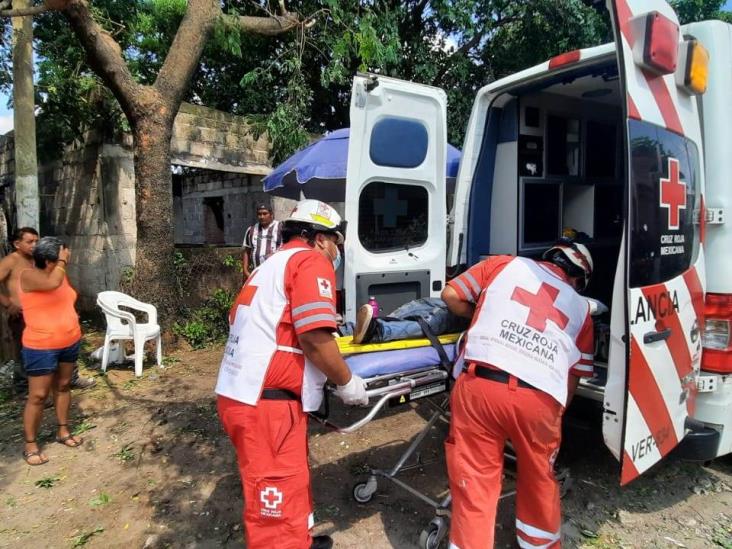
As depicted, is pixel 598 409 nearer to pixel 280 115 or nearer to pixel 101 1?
pixel 280 115

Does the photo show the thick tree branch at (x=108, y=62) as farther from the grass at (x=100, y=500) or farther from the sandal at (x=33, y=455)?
the grass at (x=100, y=500)

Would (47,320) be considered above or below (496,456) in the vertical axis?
above

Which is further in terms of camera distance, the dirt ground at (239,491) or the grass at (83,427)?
the grass at (83,427)

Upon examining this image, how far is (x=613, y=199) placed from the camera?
15.1 ft

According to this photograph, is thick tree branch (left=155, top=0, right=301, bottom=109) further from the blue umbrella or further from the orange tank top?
the orange tank top

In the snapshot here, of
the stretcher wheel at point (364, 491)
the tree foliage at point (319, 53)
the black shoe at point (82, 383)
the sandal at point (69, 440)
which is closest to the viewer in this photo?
the stretcher wheel at point (364, 491)

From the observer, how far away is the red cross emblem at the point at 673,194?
7.18 feet

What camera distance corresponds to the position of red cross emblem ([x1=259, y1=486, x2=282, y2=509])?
6.28 ft

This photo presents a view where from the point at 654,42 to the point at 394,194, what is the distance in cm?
182

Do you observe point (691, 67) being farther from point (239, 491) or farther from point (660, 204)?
point (239, 491)

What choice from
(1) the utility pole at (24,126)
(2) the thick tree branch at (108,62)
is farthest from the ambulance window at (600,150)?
(1) the utility pole at (24,126)

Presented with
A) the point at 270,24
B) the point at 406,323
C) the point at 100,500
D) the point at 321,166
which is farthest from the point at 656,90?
the point at 270,24

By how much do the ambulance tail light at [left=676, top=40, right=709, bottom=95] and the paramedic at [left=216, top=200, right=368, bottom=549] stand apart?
184cm

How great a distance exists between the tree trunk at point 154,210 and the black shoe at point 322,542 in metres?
3.86
